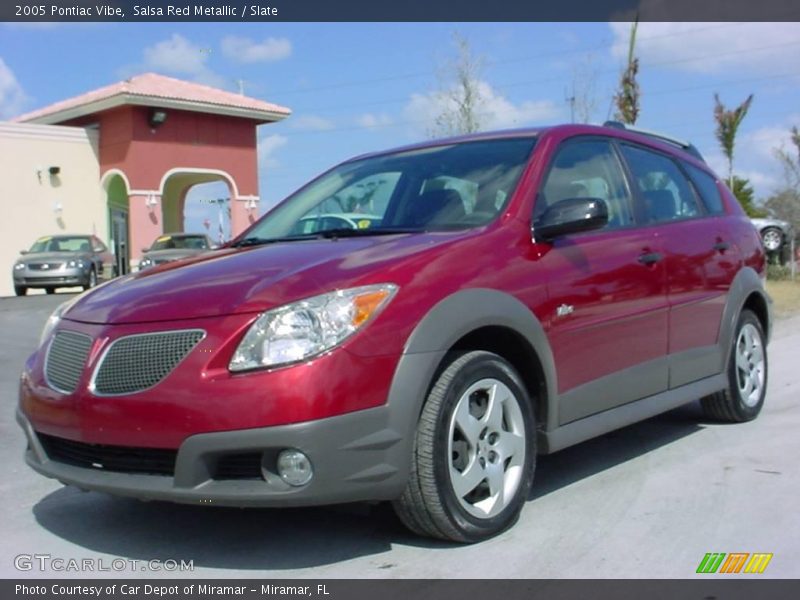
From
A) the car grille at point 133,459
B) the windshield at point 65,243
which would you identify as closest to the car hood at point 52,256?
the windshield at point 65,243

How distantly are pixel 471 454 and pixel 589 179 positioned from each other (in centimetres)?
183

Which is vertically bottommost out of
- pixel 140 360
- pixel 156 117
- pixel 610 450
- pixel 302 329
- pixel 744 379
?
pixel 610 450

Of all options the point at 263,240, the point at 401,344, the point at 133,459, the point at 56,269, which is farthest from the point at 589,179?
the point at 56,269

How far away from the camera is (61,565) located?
12.0ft

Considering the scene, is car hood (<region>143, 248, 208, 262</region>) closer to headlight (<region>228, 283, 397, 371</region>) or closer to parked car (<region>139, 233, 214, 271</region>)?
parked car (<region>139, 233, 214, 271</region>)

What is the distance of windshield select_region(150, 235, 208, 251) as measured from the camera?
69.6 feet

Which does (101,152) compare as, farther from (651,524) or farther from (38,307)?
(651,524)

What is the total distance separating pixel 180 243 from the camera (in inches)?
845

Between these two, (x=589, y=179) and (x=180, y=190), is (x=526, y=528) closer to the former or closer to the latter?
(x=589, y=179)

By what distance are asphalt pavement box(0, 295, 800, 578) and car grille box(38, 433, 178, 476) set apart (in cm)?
39

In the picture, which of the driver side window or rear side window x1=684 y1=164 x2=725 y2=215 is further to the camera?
rear side window x1=684 y1=164 x2=725 y2=215

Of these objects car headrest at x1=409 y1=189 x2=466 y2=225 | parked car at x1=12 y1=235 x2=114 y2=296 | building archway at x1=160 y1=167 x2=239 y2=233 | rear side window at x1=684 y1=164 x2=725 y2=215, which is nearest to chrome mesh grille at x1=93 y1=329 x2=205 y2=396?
car headrest at x1=409 y1=189 x2=466 y2=225

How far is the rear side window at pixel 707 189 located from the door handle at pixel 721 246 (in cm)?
25

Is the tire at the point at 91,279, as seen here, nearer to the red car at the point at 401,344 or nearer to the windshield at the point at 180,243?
the windshield at the point at 180,243
